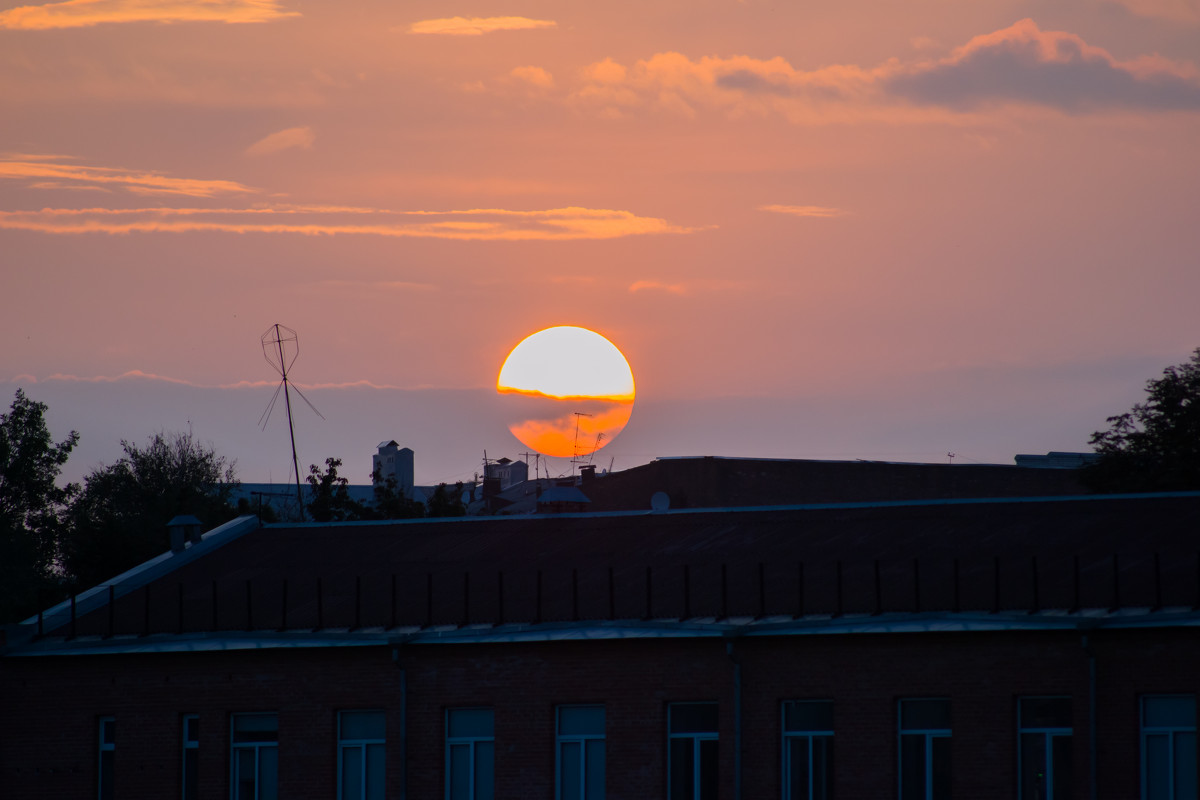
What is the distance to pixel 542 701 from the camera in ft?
106

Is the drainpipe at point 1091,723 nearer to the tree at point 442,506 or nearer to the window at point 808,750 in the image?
the window at point 808,750

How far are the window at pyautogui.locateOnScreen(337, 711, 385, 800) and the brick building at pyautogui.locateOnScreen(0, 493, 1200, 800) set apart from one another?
5cm

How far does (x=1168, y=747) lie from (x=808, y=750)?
5.96 meters

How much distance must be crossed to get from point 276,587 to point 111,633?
3.54 m

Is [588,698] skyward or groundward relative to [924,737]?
skyward

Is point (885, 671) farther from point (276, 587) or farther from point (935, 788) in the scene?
point (276, 587)

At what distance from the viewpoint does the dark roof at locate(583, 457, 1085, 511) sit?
6106cm

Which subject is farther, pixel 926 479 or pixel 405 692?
pixel 926 479

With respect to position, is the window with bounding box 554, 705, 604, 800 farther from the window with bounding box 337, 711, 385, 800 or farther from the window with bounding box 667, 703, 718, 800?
the window with bounding box 337, 711, 385, 800

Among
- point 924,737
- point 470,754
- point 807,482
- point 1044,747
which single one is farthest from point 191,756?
point 807,482

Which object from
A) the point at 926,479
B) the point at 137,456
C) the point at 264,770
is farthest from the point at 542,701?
the point at 137,456

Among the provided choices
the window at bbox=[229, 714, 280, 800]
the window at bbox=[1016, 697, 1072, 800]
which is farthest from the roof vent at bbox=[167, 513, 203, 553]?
the window at bbox=[1016, 697, 1072, 800]

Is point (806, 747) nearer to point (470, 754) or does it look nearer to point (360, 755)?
point (470, 754)

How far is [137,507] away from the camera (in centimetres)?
8494
